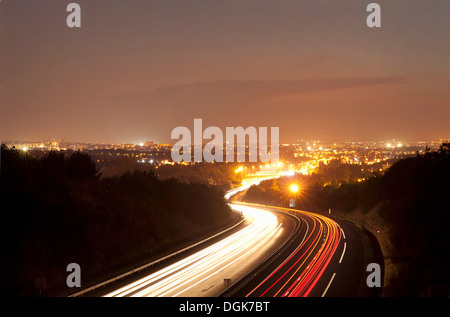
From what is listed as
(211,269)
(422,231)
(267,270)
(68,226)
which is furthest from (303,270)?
(68,226)

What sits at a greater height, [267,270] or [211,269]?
[267,270]

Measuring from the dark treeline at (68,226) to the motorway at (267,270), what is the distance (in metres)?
3.10

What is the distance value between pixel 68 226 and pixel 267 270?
1069 centimetres

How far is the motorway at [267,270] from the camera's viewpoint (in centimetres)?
1786

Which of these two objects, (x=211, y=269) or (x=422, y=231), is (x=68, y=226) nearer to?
(x=211, y=269)

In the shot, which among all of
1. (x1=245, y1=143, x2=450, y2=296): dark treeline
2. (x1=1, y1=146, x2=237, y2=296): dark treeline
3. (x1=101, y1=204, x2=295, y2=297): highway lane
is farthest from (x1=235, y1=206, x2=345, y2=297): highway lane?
(x1=1, y1=146, x2=237, y2=296): dark treeline

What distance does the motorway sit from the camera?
17.9 meters

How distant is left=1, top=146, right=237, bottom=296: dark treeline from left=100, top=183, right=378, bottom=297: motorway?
3.10m

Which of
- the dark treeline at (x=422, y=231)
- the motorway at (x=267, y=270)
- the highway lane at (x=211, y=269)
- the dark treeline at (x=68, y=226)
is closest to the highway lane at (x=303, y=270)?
the motorway at (x=267, y=270)

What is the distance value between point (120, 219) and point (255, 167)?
11530cm

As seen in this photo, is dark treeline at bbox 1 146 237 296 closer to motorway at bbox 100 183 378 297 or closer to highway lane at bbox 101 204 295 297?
highway lane at bbox 101 204 295 297

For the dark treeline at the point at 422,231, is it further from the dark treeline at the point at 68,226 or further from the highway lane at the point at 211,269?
the dark treeline at the point at 68,226

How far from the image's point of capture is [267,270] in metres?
21.5

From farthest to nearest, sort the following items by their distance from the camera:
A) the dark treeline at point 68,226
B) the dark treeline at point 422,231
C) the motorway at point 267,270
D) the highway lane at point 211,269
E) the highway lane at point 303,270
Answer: the dark treeline at point 68,226, the highway lane at point 211,269, the motorway at point 267,270, the highway lane at point 303,270, the dark treeline at point 422,231
